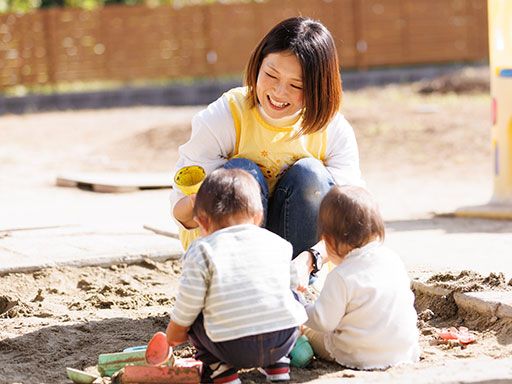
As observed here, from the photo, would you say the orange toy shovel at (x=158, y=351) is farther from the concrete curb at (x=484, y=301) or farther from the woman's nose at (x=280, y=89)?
the concrete curb at (x=484, y=301)

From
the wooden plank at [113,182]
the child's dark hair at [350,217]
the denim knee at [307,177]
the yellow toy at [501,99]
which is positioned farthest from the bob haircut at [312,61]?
the wooden plank at [113,182]

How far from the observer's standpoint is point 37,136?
45.9 feet

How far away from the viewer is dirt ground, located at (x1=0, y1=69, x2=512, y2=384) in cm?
384

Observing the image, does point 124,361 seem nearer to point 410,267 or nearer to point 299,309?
point 299,309

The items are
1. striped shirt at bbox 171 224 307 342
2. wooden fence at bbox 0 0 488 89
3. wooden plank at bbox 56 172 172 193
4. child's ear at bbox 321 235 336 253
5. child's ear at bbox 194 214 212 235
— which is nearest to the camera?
striped shirt at bbox 171 224 307 342

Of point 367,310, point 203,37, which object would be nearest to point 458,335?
point 367,310

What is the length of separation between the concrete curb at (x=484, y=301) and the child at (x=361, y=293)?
1.84ft

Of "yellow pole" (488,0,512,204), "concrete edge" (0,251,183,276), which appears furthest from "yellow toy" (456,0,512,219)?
"concrete edge" (0,251,183,276)

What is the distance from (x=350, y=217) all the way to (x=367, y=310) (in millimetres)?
315

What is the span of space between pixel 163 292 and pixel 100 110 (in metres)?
13.4

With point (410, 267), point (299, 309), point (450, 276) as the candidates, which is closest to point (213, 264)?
point (299, 309)

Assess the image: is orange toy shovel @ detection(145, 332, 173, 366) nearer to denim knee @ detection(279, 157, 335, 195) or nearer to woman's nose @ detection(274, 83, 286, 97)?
denim knee @ detection(279, 157, 335, 195)

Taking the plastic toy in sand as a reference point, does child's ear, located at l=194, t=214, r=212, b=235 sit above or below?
above

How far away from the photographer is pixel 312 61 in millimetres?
4047
